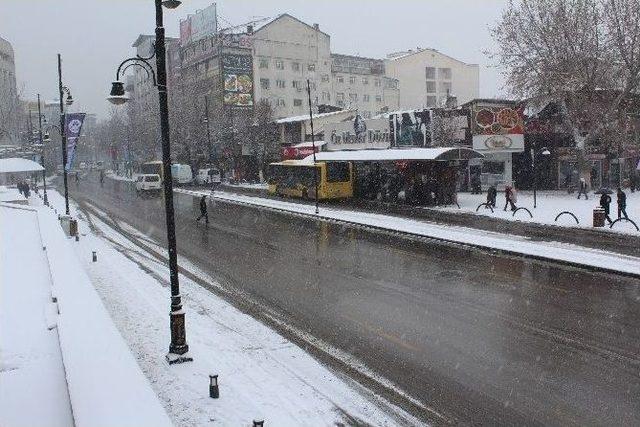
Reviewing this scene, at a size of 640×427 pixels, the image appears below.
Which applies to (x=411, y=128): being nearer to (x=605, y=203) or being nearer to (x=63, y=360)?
(x=605, y=203)

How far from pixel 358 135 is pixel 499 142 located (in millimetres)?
12128

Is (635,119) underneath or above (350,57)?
underneath

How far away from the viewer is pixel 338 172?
3700 cm

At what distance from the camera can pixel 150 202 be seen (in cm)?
4162

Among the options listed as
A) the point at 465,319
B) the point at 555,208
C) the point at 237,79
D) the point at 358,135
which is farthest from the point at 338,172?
the point at 237,79

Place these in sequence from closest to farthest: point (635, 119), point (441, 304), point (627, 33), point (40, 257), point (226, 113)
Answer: point (441, 304) → point (40, 257) → point (627, 33) → point (635, 119) → point (226, 113)

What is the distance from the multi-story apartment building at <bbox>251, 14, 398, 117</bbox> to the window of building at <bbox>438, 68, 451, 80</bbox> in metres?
7.53

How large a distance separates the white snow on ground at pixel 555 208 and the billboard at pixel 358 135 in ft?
29.4

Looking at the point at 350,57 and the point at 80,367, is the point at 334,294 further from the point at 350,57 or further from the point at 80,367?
the point at 350,57

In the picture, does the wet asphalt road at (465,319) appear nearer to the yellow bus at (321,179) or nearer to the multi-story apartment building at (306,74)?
the yellow bus at (321,179)

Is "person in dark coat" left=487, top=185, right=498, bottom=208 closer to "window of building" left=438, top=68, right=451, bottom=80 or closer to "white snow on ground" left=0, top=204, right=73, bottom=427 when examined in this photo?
"white snow on ground" left=0, top=204, right=73, bottom=427

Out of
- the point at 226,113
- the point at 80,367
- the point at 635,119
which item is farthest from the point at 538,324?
the point at 226,113

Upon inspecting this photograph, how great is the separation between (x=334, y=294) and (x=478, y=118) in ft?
87.6

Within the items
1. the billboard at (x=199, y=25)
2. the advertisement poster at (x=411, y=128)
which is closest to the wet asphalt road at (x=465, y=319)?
the advertisement poster at (x=411, y=128)
